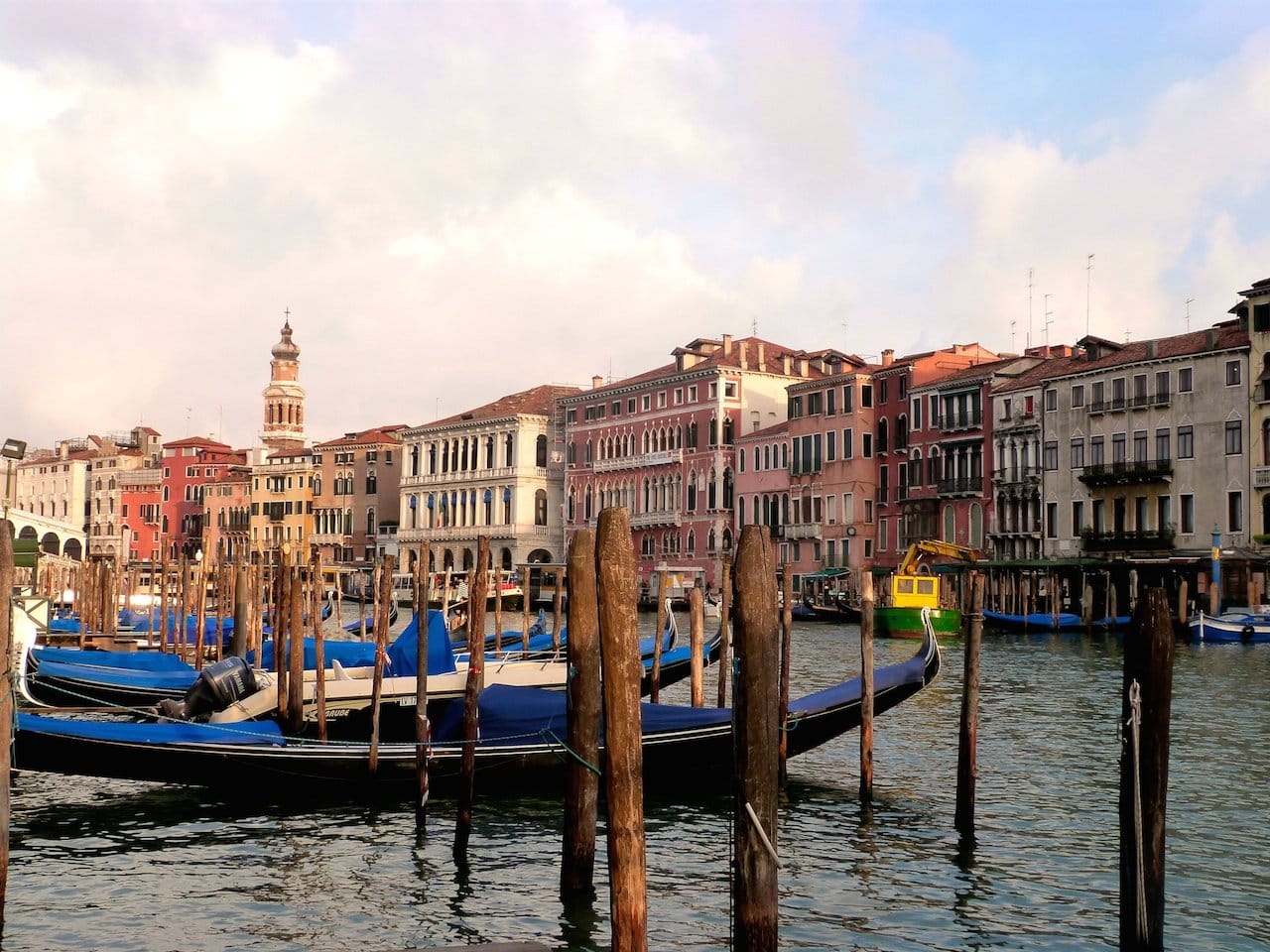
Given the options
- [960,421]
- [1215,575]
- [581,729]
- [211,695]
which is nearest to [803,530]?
[960,421]

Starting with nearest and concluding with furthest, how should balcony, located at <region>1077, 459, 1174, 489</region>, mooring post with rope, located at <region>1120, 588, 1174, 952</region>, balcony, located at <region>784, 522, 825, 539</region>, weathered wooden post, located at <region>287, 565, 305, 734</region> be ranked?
mooring post with rope, located at <region>1120, 588, 1174, 952</region> → weathered wooden post, located at <region>287, 565, 305, 734</region> → balcony, located at <region>1077, 459, 1174, 489</region> → balcony, located at <region>784, 522, 825, 539</region>

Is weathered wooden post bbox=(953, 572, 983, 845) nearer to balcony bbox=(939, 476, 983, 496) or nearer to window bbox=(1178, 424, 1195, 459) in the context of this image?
window bbox=(1178, 424, 1195, 459)

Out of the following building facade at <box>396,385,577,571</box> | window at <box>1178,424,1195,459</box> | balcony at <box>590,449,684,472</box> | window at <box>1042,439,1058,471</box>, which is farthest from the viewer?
building facade at <box>396,385,577,571</box>

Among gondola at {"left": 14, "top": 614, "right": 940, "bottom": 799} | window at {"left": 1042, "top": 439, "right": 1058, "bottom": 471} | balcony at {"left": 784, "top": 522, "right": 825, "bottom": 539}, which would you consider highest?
window at {"left": 1042, "top": 439, "right": 1058, "bottom": 471}

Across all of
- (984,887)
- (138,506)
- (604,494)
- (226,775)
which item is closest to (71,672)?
(226,775)

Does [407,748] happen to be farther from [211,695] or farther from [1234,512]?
[1234,512]

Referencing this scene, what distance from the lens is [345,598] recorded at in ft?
196

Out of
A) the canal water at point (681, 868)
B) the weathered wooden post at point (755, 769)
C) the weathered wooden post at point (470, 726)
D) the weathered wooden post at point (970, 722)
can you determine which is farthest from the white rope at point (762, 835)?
the weathered wooden post at point (470, 726)

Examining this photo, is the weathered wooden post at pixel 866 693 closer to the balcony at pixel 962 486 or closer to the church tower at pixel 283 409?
the balcony at pixel 962 486

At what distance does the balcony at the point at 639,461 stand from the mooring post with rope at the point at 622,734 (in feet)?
138

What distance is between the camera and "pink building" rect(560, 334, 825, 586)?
46875mm

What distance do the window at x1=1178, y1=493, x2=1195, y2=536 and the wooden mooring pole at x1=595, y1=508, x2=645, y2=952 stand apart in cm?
2846

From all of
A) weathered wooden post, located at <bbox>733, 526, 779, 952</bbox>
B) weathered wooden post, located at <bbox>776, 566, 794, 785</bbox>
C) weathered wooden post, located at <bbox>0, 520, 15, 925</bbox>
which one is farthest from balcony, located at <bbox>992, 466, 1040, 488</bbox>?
weathered wooden post, located at <bbox>0, 520, 15, 925</bbox>

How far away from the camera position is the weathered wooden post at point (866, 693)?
975 centimetres
